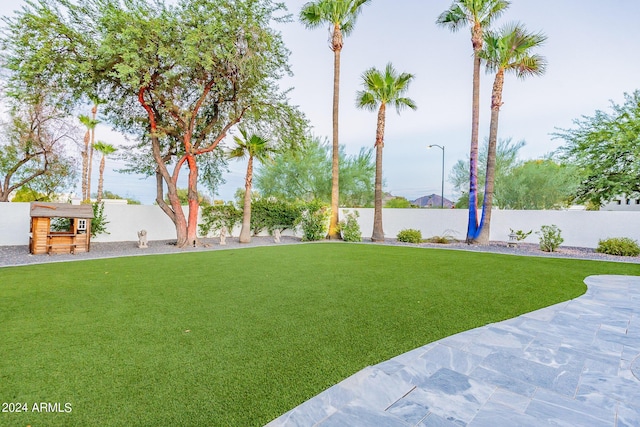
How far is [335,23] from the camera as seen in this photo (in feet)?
43.4

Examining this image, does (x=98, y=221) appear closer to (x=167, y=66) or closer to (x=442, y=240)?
(x=167, y=66)

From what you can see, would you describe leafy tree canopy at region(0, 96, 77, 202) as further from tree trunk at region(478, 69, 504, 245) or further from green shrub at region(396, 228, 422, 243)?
tree trunk at region(478, 69, 504, 245)

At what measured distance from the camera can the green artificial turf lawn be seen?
191 cm

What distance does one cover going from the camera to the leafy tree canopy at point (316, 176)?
19.7 metres

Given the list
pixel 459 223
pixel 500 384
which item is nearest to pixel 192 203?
pixel 500 384

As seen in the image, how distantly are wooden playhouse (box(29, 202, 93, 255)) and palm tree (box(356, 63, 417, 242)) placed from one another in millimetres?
10139

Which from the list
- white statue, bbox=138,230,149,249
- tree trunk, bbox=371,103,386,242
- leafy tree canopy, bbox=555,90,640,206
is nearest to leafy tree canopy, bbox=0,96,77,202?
white statue, bbox=138,230,149,249

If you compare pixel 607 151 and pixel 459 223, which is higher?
pixel 607 151

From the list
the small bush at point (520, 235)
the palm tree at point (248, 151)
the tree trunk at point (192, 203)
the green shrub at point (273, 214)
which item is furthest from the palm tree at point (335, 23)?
the small bush at point (520, 235)

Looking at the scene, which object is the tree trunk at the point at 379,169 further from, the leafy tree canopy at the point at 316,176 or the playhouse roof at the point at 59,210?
the playhouse roof at the point at 59,210

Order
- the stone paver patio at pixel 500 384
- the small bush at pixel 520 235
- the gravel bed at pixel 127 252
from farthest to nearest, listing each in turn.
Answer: the small bush at pixel 520 235 < the gravel bed at pixel 127 252 < the stone paver patio at pixel 500 384

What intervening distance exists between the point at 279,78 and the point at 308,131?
7.27ft

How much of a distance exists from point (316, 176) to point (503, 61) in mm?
11696

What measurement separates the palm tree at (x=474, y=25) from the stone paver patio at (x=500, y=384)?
8774 millimetres
